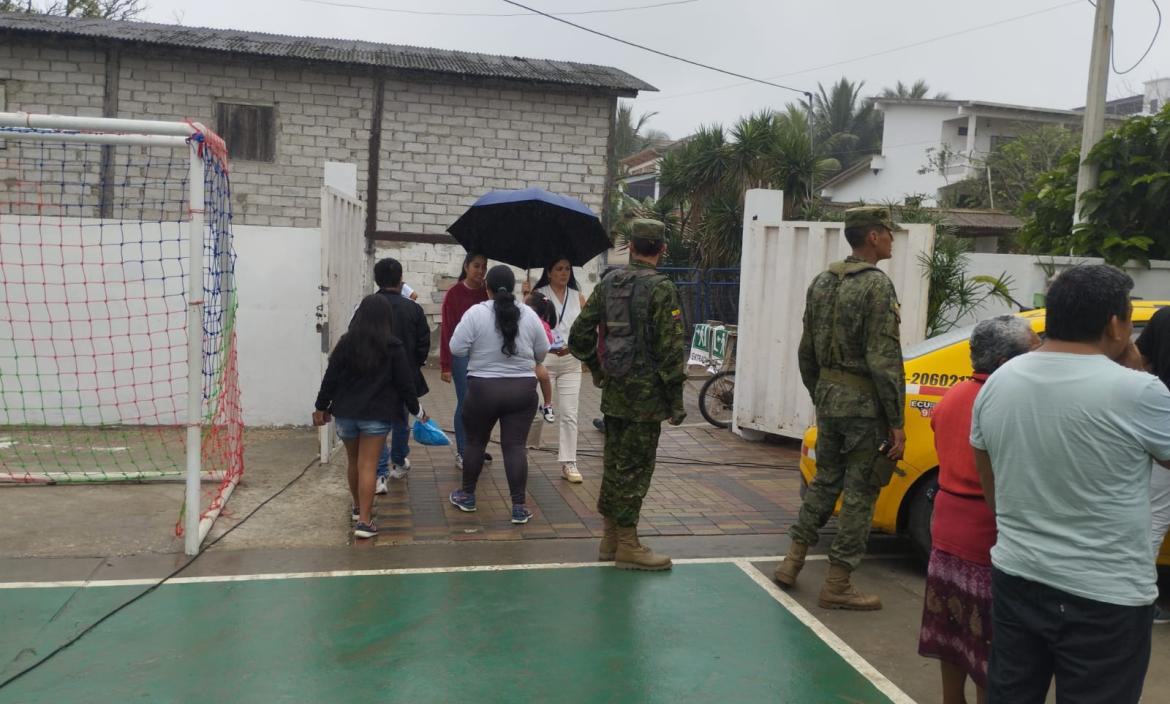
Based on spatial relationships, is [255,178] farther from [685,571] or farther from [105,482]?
[685,571]

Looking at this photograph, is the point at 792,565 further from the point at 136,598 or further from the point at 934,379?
the point at 136,598

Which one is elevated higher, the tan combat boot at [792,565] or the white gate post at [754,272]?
the white gate post at [754,272]

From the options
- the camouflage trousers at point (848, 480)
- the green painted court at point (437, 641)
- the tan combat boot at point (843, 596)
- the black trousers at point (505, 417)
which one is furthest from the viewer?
the black trousers at point (505, 417)

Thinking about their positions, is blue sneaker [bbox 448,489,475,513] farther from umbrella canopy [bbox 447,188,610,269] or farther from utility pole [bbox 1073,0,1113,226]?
utility pole [bbox 1073,0,1113,226]

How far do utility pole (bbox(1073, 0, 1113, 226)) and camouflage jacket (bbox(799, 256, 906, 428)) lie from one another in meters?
7.83

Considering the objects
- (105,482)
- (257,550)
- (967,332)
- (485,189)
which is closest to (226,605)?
(257,550)

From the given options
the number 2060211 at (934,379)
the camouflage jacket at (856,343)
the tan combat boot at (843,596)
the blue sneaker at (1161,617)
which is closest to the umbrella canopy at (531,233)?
the number 2060211 at (934,379)

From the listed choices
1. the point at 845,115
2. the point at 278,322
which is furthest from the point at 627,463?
the point at 845,115

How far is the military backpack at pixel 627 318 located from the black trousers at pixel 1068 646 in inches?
107

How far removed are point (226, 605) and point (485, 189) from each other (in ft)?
37.2

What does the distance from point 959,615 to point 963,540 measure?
0.92 ft

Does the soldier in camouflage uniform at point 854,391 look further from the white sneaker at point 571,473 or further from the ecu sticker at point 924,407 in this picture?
the white sneaker at point 571,473

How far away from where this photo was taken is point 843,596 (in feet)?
16.2

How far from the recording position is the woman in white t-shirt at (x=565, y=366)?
24.2 ft
